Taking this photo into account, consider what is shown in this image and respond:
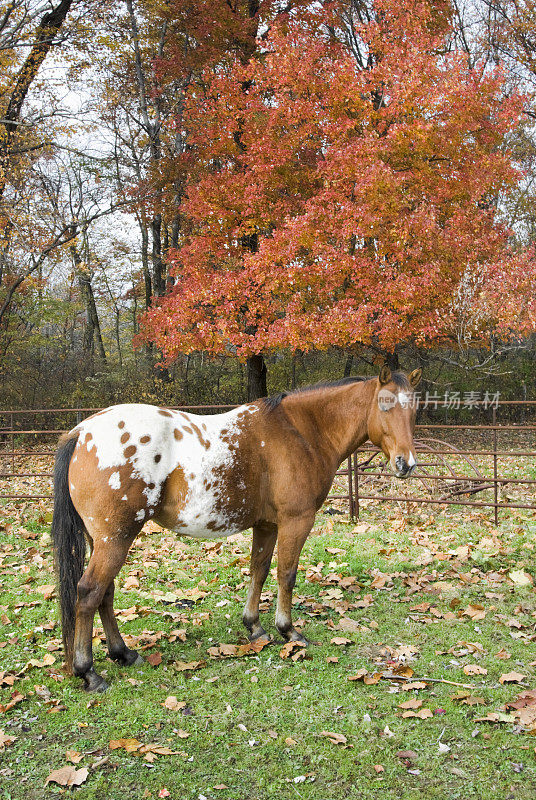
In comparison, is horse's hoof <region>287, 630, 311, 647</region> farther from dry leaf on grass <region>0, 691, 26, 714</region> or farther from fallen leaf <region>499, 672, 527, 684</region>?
dry leaf on grass <region>0, 691, 26, 714</region>

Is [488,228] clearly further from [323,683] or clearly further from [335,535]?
[323,683]

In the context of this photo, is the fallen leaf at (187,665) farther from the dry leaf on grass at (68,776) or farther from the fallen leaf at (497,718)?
the fallen leaf at (497,718)

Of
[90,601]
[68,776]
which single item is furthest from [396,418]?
[68,776]

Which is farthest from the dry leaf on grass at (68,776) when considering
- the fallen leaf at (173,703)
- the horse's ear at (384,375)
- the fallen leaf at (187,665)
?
the horse's ear at (384,375)

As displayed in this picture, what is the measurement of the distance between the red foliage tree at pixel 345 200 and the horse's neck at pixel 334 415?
235 inches

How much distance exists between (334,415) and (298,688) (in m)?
1.86

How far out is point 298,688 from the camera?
11.2ft

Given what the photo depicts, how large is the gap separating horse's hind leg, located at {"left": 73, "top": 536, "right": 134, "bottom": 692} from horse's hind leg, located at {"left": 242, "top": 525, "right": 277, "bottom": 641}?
3.74 ft

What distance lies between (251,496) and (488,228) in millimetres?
10341

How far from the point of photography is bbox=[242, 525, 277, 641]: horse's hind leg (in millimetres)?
4191

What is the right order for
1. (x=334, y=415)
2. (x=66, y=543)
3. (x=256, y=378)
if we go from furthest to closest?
(x=256, y=378)
(x=334, y=415)
(x=66, y=543)

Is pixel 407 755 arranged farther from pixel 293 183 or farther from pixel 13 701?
pixel 293 183

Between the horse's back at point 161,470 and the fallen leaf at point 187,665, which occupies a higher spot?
the horse's back at point 161,470

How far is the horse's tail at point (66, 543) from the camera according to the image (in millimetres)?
3561
